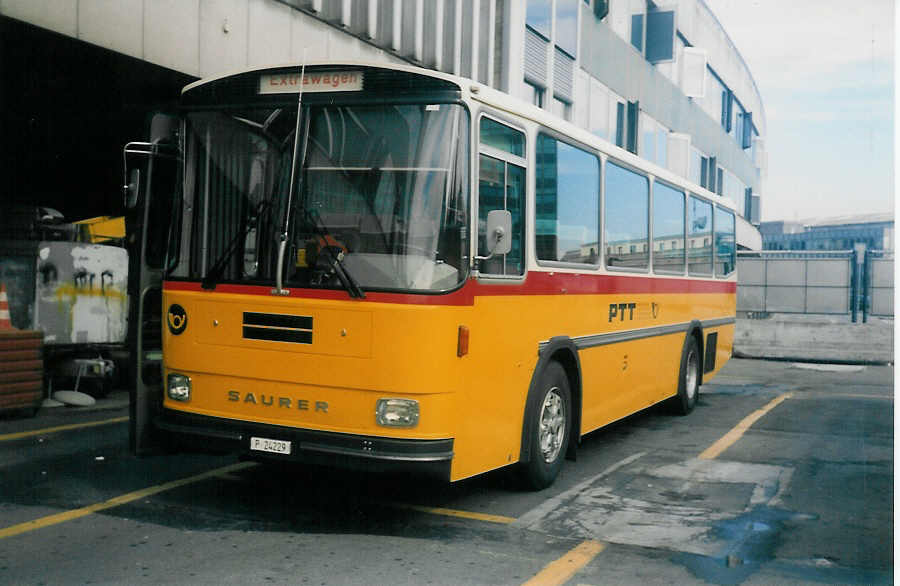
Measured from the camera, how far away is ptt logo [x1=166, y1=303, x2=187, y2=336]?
623 cm

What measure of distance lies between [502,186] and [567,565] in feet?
8.04

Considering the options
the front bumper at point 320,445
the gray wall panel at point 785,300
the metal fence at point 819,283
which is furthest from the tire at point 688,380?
the gray wall panel at point 785,300

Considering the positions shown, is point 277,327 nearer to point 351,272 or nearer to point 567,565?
point 351,272

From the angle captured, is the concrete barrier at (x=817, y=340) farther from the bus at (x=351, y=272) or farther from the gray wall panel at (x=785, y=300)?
the bus at (x=351, y=272)

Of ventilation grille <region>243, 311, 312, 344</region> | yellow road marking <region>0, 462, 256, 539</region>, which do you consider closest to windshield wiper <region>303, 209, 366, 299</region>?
ventilation grille <region>243, 311, 312, 344</region>

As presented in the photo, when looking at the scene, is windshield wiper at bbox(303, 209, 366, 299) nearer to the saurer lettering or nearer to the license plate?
the saurer lettering

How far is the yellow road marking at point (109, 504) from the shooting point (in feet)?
19.0

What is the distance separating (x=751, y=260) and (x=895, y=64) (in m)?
21.4

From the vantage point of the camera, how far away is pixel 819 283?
24.2m

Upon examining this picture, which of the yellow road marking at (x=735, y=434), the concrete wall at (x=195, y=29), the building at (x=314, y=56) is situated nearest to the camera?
the yellow road marking at (x=735, y=434)

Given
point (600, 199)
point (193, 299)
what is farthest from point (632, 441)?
point (193, 299)

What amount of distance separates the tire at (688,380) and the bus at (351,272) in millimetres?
4759

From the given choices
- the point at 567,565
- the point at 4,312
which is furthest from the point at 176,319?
the point at 4,312

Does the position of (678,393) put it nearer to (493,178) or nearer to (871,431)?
(871,431)
